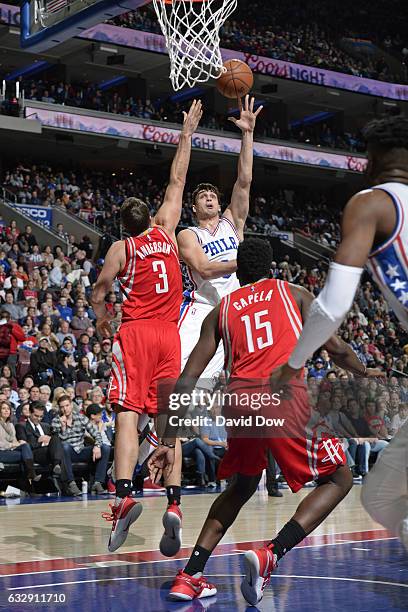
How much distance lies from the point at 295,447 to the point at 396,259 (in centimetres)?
152

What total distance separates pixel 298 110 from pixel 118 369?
97.6 ft

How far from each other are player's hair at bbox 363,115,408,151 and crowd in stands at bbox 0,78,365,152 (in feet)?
70.7

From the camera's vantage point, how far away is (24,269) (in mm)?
16641

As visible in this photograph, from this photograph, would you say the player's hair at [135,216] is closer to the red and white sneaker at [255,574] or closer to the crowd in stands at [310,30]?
the red and white sneaker at [255,574]

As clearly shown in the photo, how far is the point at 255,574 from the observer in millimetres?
4035

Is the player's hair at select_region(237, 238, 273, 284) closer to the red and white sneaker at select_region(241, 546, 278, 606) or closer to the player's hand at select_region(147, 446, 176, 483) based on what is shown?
the player's hand at select_region(147, 446, 176, 483)

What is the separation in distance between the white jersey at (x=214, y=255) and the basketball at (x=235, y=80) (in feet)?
3.78

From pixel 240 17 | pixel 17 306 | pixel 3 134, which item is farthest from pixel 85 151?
pixel 17 306

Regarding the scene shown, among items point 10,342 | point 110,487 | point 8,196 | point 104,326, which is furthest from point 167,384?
point 8,196

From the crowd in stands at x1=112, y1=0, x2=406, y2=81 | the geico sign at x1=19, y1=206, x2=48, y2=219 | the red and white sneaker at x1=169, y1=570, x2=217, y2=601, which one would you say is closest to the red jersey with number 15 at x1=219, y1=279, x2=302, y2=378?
the red and white sneaker at x1=169, y1=570, x2=217, y2=601

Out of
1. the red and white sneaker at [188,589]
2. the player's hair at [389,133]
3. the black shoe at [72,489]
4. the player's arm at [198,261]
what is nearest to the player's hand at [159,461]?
the red and white sneaker at [188,589]

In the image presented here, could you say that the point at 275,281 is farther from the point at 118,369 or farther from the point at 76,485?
the point at 76,485

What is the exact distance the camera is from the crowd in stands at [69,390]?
10.3 metres

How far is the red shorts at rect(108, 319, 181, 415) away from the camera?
533cm
